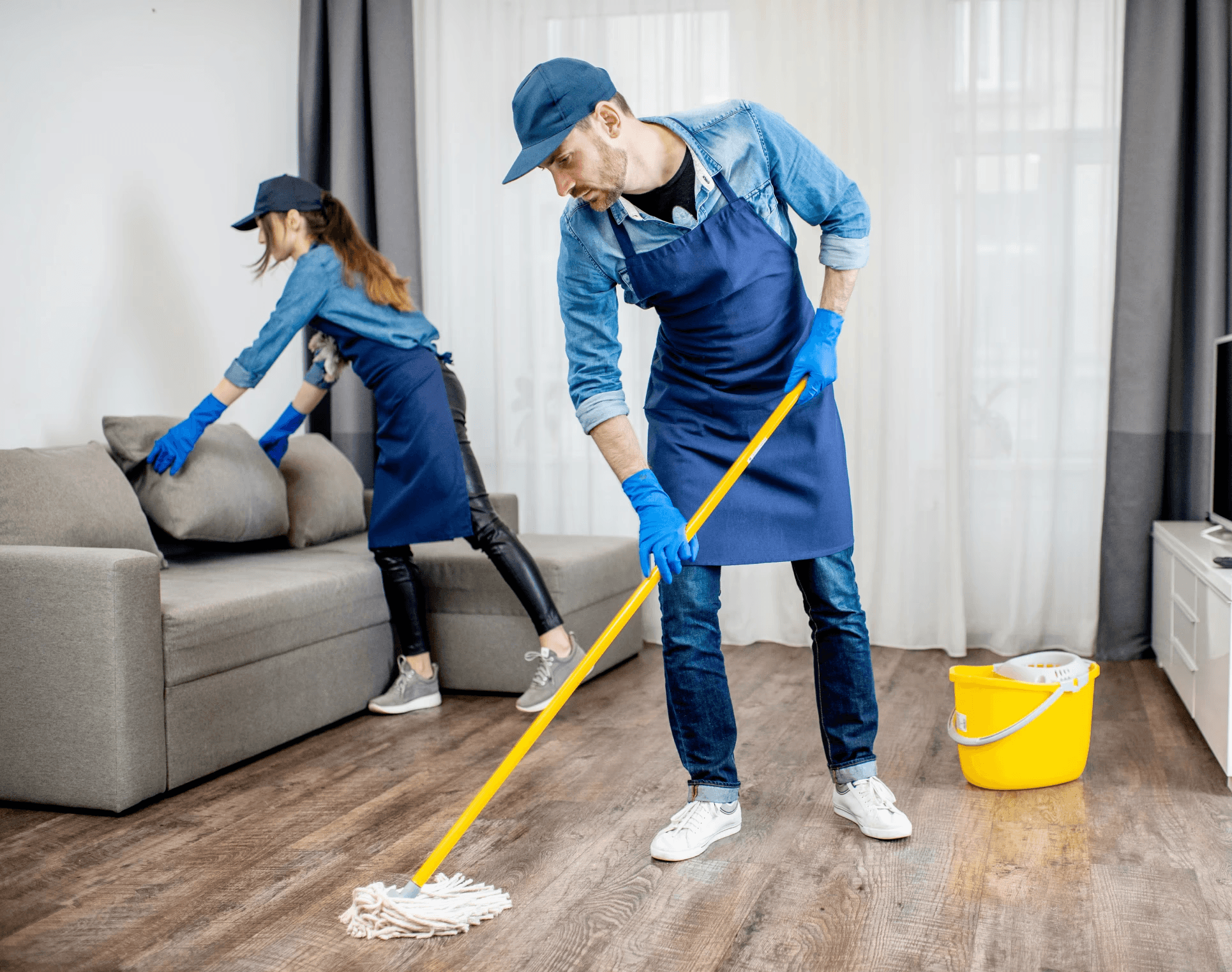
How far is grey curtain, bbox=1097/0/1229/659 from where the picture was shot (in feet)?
10.2

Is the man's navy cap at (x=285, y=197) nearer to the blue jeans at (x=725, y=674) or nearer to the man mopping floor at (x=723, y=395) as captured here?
the man mopping floor at (x=723, y=395)

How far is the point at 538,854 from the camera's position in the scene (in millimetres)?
1816

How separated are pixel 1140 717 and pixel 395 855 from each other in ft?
5.81

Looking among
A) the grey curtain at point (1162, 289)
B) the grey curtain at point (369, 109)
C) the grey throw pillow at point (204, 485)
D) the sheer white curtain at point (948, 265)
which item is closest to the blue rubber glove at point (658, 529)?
the grey throw pillow at point (204, 485)

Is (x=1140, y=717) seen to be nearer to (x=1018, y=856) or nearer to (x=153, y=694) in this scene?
(x=1018, y=856)

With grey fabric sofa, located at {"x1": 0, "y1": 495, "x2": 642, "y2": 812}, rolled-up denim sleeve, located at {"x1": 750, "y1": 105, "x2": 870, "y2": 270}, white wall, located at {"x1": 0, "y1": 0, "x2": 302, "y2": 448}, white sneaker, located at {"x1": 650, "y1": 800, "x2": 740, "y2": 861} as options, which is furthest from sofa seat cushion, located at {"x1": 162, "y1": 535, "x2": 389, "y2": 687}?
rolled-up denim sleeve, located at {"x1": 750, "y1": 105, "x2": 870, "y2": 270}

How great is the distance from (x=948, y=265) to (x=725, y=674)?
1.92m

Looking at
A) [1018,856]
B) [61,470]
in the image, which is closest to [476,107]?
[61,470]

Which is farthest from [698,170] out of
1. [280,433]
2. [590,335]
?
[280,433]

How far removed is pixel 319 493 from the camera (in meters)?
3.16

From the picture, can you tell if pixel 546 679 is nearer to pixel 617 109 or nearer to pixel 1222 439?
pixel 617 109

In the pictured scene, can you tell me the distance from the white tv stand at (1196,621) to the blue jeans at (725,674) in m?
0.77

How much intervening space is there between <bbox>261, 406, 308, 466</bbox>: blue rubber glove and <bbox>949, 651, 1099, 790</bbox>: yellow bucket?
187cm

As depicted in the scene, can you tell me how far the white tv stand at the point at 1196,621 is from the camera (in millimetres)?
2184
